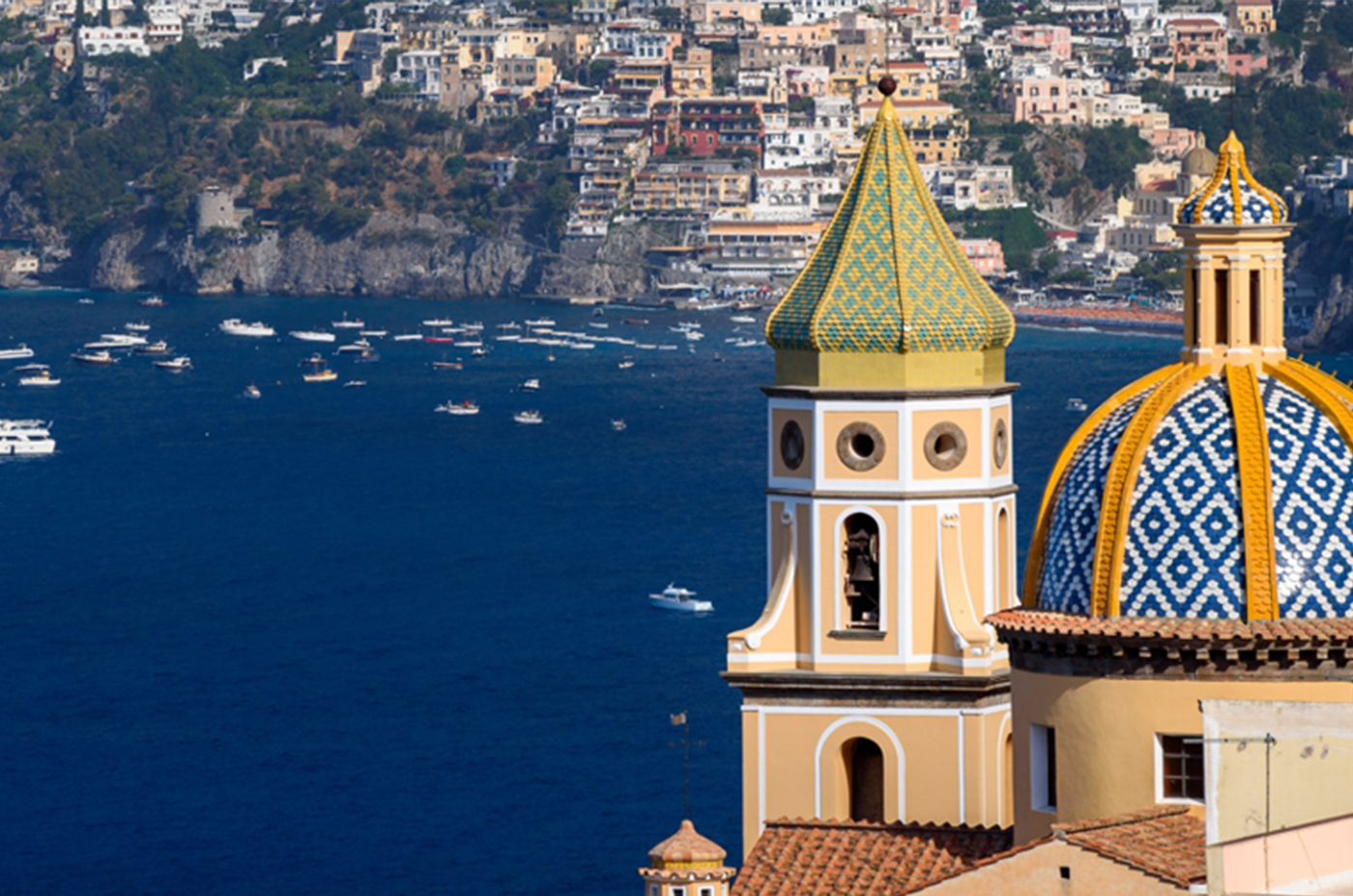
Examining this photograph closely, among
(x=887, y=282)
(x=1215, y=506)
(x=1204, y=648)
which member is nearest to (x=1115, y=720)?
(x=1204, y=648)

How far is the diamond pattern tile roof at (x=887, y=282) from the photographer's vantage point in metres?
30.0

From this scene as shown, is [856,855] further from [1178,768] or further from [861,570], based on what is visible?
[861,570]

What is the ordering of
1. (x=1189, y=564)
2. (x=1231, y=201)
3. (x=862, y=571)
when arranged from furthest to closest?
(x=862, y=571) < (x=1231, y=201) < (x=1189, y=564)

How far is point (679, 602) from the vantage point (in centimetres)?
10250

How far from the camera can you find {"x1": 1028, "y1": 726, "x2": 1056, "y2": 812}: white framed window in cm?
2336

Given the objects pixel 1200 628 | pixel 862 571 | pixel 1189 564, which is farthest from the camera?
pixel 862 571

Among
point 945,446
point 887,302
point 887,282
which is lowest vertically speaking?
point 945,446

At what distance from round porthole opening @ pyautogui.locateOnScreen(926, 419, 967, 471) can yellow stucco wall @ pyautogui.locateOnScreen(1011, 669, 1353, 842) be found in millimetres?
6313

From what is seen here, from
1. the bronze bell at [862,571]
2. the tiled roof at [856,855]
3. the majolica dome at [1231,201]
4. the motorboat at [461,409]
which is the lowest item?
the motorboat at [461,409]

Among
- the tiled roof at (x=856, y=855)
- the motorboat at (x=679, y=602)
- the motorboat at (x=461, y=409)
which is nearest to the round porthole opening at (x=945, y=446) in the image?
the tiled roof at (x=856, y=855)

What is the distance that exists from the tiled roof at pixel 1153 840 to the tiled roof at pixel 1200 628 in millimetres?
1174

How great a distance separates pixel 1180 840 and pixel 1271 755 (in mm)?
3276

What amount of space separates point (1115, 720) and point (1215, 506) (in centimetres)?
159

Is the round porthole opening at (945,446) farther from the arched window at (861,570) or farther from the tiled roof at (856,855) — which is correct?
the tiled roof at (856,855)
